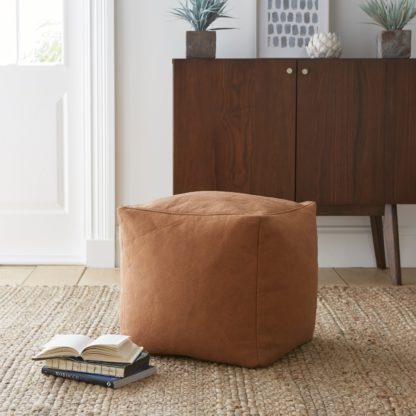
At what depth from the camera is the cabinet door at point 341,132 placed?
322 cm

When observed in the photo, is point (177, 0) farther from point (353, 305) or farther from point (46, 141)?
point (353, 305)

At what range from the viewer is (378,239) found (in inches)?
143

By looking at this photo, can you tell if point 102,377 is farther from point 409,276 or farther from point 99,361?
point 409,276

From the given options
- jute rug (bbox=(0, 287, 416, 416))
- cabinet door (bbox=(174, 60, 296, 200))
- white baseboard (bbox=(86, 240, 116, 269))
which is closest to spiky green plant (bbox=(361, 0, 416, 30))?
cabinet door (bbox=(174, 60, 296, 200))

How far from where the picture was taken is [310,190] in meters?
3.26

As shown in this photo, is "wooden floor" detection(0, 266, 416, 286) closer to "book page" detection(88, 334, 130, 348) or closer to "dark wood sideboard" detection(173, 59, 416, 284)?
"dark wood sideboard" detection(173, 59, 416, 284)

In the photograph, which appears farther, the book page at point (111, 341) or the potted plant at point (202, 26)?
the potted plant at point (202, 26)

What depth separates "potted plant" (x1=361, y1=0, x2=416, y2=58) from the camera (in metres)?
3.28

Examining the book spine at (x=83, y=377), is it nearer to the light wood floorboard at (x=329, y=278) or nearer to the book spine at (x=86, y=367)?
the book spine at (x=86, y=367)

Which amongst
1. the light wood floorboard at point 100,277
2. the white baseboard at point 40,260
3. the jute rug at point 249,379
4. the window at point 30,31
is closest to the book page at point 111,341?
the jute rug at point 249,379

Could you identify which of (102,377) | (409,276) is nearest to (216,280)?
(102,377)

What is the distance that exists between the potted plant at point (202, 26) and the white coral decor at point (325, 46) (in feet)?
1.22

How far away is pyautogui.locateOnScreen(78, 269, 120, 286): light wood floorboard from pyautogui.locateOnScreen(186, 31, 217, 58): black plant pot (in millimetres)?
958

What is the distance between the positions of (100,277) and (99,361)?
1.50 meters
